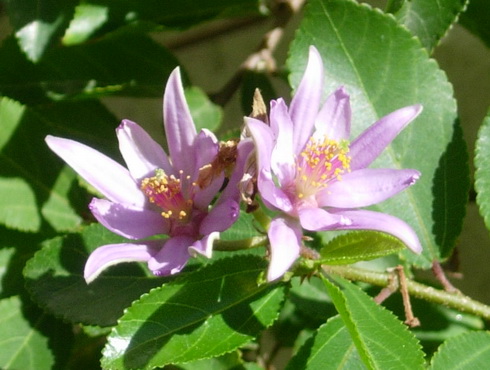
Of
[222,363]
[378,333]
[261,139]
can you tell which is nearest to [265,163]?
[261,139]

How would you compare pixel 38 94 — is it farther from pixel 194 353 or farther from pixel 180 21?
pixel 194 353

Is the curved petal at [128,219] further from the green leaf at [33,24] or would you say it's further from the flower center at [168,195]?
the green leaf at [33,24]

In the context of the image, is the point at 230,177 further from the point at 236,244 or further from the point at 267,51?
the point at 267,51

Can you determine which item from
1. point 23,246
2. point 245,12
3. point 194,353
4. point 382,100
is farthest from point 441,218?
point 23,246

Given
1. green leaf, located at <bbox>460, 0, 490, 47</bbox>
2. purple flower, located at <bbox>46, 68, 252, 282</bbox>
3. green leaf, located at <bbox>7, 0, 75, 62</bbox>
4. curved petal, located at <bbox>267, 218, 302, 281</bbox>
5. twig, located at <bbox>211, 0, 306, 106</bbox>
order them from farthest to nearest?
1. twig, located at <bbox>211, 0, 306, 106</bbox>
2. green leaf, located at <bbox>460, 0, 490, 47</bbox>
3. green leaf, located at <bbox>7, 0, 75, 62</bbox>
4. purple flower, located at <bbox>46, 68, 252, 282</bbox>
5. curved petal, located at <bbox>267, 218, 302, 281</bbox>

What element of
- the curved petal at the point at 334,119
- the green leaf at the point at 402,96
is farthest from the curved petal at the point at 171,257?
the green leaf at the point at 402,96

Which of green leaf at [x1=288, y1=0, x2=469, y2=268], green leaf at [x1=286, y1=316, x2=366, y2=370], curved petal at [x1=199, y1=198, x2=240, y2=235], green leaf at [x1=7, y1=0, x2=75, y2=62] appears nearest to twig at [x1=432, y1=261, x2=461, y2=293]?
green leaf at [x1=288, y1=0, x2=469, y2=268]

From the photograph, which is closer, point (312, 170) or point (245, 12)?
point (312, 170)

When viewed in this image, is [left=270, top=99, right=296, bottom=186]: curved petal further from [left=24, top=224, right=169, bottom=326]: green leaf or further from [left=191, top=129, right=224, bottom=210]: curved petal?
[left=24, top=224, right=169, bottom=326]: green leaf
